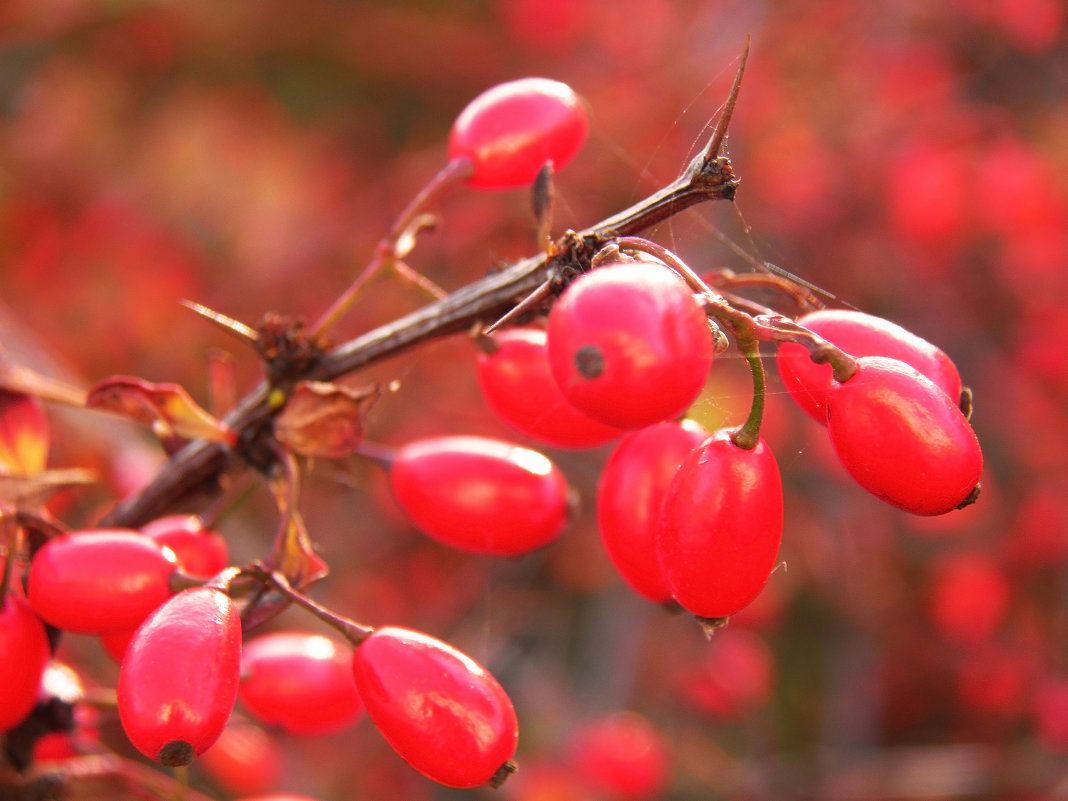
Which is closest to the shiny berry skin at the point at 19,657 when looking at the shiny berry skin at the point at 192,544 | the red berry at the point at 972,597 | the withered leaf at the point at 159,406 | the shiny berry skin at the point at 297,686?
the shiny berry skin at the point at 192,544

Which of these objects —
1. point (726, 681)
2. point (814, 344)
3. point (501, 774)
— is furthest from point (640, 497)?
point (726, 681)

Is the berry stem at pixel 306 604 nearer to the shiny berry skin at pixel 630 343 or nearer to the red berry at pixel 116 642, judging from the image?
the red berry at pixel 116 642

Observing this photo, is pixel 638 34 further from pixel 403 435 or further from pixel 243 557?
pixel 243 557

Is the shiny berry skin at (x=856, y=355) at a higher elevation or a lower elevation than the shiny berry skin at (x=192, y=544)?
higher

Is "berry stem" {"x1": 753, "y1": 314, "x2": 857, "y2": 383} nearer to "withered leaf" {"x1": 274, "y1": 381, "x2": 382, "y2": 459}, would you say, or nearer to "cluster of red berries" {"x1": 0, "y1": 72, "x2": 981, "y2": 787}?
"cluster of red berries" {"x1": 0, "y1": 72, "x2": 981, "y2": 787}

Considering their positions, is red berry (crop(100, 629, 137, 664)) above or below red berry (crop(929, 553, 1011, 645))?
below

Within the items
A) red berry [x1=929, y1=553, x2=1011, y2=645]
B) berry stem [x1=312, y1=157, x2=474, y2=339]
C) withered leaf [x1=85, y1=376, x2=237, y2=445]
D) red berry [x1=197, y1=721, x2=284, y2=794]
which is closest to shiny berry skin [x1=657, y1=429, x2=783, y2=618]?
berry stem [x1=312, y1=157, x2=474, y2=339]
